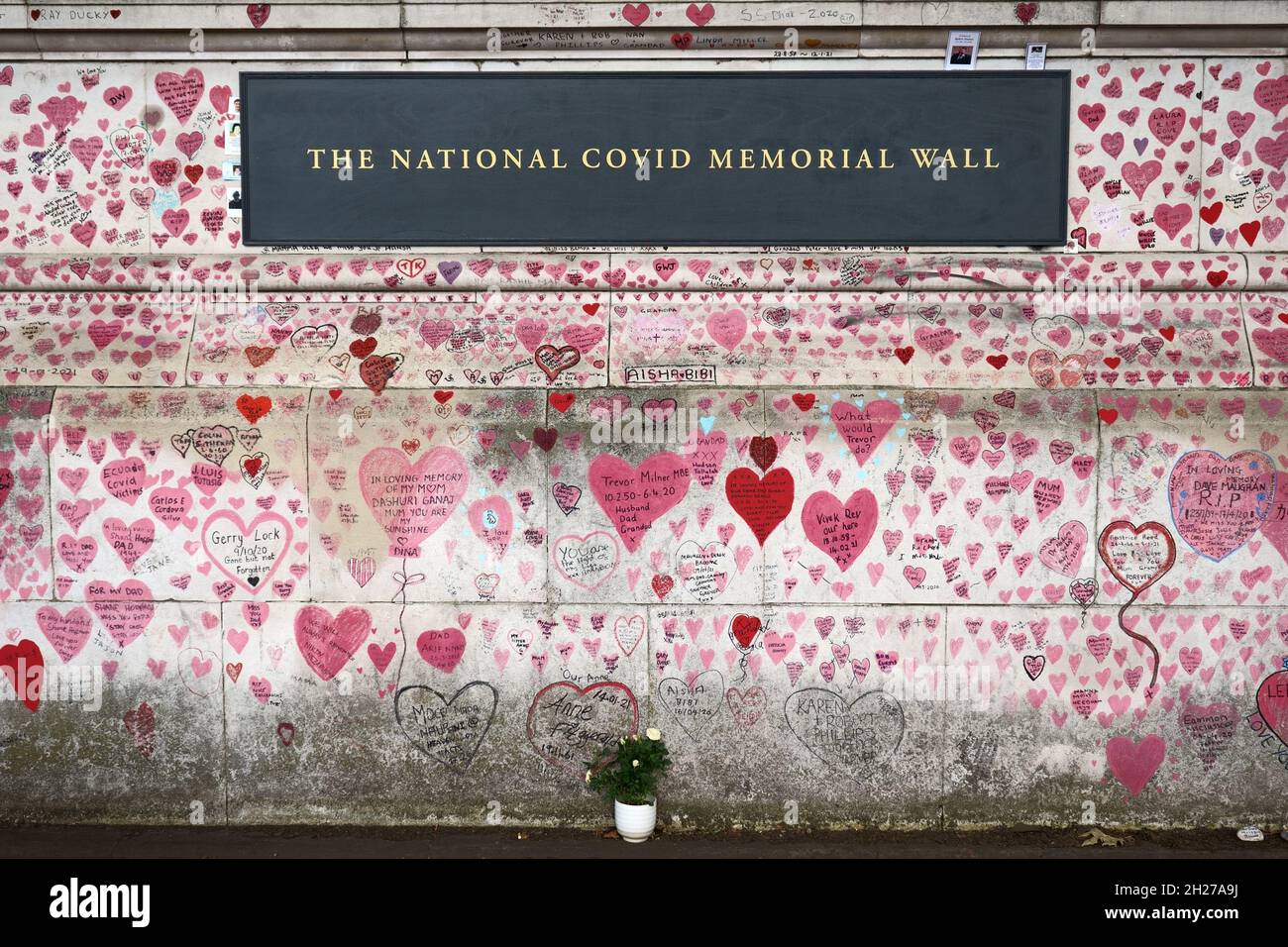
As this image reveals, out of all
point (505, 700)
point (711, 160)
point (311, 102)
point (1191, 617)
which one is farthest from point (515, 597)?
point (1191, 617)

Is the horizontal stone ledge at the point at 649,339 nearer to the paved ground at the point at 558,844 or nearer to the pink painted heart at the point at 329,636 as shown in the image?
the pink painted heart at the point at 329,636

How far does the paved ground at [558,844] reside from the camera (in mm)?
4625

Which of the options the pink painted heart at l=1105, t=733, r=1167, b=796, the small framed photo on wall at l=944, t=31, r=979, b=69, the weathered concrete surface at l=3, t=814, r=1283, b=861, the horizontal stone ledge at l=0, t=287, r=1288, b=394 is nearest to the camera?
the weathered concrete surface at l=3, t=814, r=1283, b=861

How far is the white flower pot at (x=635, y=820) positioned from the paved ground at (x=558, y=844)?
0.06 meters

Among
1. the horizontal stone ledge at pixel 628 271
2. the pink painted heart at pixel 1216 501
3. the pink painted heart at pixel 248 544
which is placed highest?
the horizontal stone ledge at pixel 628 271

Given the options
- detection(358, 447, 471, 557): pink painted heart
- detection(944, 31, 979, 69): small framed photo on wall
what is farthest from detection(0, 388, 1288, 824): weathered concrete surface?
detection(944, 31, 979, 69): small framed photo on wall

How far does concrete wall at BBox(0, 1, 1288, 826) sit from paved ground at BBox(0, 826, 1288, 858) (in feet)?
0.30

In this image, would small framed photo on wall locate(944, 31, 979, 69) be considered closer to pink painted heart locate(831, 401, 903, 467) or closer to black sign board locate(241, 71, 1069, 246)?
black sign board locate(241, 71, 1069, 246)

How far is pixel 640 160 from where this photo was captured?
5191mm

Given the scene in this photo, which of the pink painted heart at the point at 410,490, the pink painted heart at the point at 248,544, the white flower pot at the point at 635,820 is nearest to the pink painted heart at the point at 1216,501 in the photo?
the white flower pot at the point at 635,820

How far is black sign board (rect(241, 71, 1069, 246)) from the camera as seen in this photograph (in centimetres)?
516

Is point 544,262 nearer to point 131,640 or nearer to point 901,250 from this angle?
point 901,250

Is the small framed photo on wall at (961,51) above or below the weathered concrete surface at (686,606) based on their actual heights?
above

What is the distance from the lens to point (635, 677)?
486 centimetres
